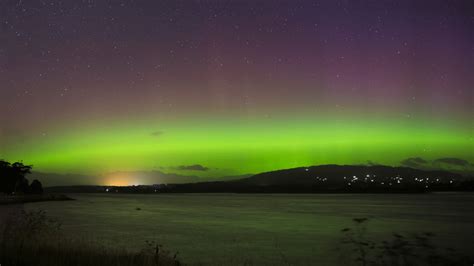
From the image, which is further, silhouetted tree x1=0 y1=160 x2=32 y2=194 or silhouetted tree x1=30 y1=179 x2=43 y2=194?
silhouetted tree x1=30 y1=179 x2=43 y2=194

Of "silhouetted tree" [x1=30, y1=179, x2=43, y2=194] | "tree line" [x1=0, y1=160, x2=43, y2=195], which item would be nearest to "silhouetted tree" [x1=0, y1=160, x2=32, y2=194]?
"tree line" [x1=0, y1=160, x2=43, y2=195]

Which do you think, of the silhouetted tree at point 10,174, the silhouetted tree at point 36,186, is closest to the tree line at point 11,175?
the silhouetted tree at point 10,174

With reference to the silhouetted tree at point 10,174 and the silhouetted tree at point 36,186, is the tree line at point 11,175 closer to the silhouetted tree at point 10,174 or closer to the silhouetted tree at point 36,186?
the silhouetted tree at point 10,174

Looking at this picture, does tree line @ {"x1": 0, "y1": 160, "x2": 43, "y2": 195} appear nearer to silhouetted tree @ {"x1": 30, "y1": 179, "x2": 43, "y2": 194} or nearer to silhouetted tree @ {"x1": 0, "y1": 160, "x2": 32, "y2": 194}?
silhouetted tree @ {"x1": 0, "y1": 160, "x2": 32, "y2": 194}

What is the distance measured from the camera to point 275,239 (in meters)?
40.8

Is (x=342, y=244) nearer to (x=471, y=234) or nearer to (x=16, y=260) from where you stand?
(x=471, y=234)

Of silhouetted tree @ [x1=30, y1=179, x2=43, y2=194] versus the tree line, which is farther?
silhouetted tree @ [x1=30, y1=179, x2=43, y2=194]

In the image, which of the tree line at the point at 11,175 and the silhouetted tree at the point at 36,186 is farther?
the silhouetted tree at the point at 36,186

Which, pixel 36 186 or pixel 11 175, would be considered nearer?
pixel 11 175

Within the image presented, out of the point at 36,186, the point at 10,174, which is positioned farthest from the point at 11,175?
the point at 36,186

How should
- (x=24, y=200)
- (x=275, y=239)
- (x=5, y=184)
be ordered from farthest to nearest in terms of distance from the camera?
(x=5, y=184) < (x=24, y=200) < (x=275, y=239)

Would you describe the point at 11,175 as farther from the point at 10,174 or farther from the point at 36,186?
the point at 36,186

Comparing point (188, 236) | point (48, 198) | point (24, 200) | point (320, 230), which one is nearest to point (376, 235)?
point (320, 230)

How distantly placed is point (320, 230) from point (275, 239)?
11033mm
